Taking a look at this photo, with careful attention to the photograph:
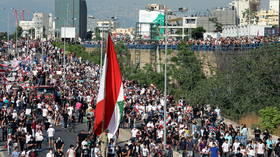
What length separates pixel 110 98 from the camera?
22.8 meters

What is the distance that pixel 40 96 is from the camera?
136 feet

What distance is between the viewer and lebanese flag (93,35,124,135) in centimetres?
2227

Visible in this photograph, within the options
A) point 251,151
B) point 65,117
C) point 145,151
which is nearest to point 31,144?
point 145,151

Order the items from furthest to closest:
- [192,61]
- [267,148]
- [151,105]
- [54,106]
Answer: [192,61] → [151,105] → [54,106] → [267,148]

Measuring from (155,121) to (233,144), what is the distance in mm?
6558

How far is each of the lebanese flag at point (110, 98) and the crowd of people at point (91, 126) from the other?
191 cm

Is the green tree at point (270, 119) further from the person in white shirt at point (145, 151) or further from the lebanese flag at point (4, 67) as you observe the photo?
the lebanese flag at point (4, 67)

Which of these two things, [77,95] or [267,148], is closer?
[267,148]

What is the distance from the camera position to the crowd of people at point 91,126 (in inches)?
1085

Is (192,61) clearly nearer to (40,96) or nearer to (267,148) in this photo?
(40,96)

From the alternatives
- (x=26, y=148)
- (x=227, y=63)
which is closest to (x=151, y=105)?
(x=26, y=148)

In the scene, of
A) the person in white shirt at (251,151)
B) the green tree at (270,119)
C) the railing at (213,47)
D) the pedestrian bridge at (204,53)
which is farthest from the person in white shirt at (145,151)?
the railing at (213,47)

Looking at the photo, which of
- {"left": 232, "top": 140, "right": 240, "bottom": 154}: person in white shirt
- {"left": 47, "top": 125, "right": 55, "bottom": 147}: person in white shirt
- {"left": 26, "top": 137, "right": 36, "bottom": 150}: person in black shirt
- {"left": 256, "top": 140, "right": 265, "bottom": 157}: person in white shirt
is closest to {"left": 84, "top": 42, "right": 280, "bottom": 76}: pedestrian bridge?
{"left": 232, "top": 140, "right": 240, "bottom": 154}: person in white shirt

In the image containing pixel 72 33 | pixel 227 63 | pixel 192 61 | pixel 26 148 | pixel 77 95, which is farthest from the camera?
pixel 72 33
